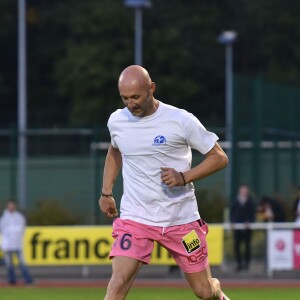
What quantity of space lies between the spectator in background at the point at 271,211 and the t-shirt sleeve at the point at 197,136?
50.4ft

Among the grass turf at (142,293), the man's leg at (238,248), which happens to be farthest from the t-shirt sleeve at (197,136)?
the man's leg at (238,248)

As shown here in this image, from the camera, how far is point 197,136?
10.5 m

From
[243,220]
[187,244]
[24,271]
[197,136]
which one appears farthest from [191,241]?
[243,220]

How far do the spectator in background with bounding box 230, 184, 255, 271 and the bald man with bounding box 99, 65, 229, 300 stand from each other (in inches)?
549

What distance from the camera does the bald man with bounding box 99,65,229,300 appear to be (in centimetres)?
1038

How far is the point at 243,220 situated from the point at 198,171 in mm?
14538

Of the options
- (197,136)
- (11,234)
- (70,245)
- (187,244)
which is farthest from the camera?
(70,245)

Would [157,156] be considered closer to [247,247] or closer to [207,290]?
[207,290]

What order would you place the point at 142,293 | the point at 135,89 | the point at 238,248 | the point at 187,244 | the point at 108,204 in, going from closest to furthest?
1. the point at 135,89
2. the point at 187,244
3. the point at 108,204
4. the point at 142,293
5. the point at 238,248

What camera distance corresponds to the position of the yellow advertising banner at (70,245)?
79.3 feet

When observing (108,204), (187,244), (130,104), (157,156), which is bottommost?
(187,244)

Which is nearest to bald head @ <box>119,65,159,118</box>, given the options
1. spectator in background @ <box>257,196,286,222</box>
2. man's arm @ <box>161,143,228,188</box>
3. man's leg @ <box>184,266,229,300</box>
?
man's arm @ <box>161,143,228,188</box>

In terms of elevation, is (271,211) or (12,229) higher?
(271,211)

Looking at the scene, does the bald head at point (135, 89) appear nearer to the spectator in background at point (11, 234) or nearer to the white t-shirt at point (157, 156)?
the white t-shirt at point (157, 156)
